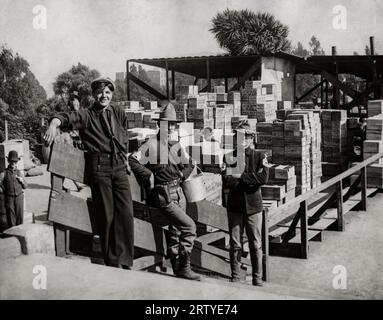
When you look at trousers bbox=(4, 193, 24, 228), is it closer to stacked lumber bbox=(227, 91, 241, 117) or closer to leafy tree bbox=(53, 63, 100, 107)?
stacked lumber bbox=(227, 91, 241, 117)

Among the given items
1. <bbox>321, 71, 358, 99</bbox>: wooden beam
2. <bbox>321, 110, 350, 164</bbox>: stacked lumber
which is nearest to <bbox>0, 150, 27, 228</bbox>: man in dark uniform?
<bbox>321, 110, 350, 164</bbox>: stacked lumber

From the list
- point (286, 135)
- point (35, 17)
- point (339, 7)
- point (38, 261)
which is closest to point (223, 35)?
point (286, 135)

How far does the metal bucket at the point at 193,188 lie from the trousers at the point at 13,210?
146 inches

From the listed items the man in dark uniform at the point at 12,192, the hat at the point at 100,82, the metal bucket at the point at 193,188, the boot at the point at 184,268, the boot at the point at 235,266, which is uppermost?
the hat at the point at 100,82

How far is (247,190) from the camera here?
17.5 ft

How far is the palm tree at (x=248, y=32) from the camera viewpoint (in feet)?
91.1

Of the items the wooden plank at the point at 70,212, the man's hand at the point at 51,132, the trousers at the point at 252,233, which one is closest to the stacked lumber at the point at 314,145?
the trousers at the point at 252,233

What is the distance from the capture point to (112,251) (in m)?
4.54

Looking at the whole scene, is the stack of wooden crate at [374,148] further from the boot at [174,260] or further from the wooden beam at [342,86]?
the wooden beam at [342,86]

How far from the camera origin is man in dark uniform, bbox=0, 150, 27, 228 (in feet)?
25.1

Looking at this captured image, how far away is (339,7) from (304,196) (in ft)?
9.71

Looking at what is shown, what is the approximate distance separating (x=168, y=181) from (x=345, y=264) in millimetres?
3223

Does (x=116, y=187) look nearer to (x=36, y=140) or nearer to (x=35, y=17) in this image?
(x=35, y=17)

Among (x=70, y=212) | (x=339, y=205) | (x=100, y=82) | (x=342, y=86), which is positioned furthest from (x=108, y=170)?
(x=342, y=86)
